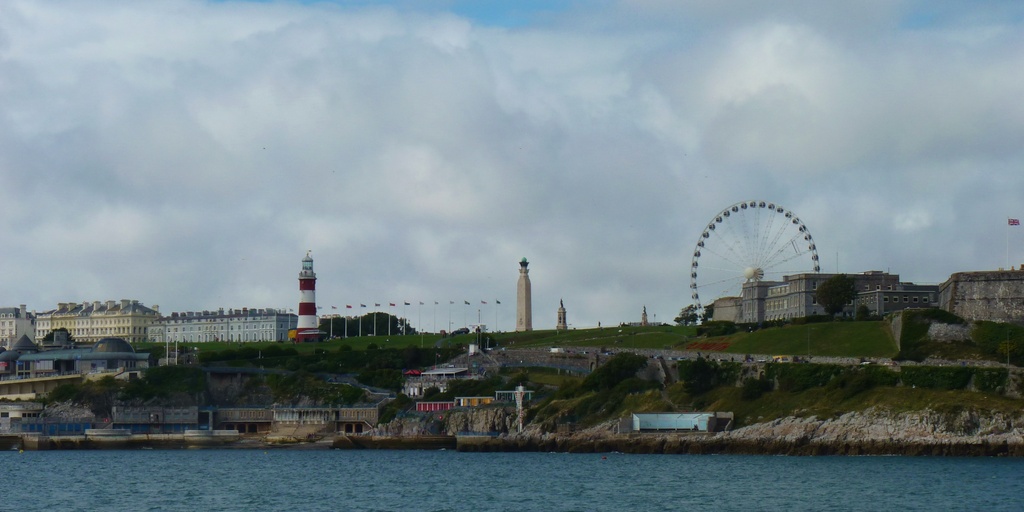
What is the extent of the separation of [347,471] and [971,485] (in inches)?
1438

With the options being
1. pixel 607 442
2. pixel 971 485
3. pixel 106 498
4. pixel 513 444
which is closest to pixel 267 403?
pixel 513 444

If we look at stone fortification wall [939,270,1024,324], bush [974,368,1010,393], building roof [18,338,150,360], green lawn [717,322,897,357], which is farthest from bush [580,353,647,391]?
building roof [18,338,150,360]

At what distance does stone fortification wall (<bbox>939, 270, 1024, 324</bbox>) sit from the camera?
377 ft

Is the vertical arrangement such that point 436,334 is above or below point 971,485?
above

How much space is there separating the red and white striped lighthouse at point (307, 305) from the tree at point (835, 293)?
6335 centimetres

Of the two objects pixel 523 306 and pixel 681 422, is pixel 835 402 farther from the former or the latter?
pixel 523 306

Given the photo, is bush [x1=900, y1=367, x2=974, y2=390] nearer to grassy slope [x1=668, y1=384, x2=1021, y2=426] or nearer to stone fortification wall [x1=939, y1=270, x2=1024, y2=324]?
grassy slope [x1=668, y1=384, x2=1021, y2=426]

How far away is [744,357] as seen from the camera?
11300 centimetres

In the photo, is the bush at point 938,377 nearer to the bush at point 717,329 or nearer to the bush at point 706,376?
the bush at point 706,376

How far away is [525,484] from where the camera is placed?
75188 mm

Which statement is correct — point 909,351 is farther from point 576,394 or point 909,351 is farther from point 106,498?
point 106,498

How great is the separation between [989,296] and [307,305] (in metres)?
84.8

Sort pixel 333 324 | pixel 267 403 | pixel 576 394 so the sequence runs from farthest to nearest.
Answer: pixel 333 324 → pixel 267 403 → pixel 576 394

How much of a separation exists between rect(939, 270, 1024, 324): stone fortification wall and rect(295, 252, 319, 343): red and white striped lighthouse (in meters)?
79.9
